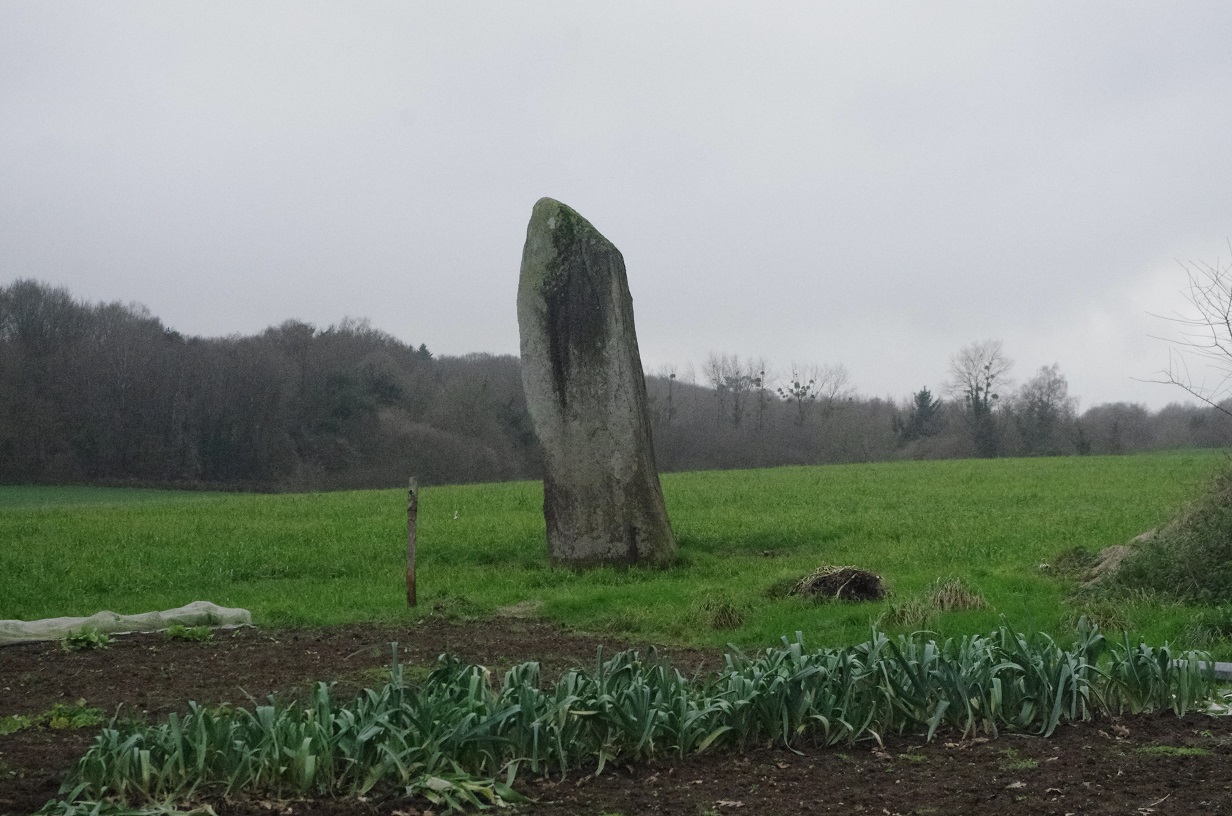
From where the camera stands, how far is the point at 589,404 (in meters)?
13.4

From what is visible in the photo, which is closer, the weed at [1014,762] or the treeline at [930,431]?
the weed at [1014,762]

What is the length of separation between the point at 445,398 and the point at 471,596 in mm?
50210

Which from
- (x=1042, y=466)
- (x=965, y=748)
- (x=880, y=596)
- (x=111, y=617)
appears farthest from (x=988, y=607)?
(x=1042, y=466)

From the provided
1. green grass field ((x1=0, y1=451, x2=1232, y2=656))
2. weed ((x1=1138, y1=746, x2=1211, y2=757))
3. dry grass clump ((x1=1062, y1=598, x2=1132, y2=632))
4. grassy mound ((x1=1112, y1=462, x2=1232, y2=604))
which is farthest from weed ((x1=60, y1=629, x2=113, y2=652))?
grassy mound ((x1=1112, y1=462, x2=1232, y2=604))

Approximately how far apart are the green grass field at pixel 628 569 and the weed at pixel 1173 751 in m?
2.88

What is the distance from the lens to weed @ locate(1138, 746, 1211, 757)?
14.6 feet

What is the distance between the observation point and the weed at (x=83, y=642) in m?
7.81

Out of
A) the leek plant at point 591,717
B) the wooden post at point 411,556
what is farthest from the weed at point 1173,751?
the wooden post at point 411,556

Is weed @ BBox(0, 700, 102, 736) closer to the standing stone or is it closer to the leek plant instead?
the leek plant

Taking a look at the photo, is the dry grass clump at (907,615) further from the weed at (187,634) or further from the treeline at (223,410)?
the treeline at (223,410)

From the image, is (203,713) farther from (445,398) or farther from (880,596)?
(445,398)

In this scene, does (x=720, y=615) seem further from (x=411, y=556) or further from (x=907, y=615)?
(x=411, y=556)

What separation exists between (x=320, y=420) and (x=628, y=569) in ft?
161

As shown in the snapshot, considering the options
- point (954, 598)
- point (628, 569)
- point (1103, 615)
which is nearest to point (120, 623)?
point (628, 569)
